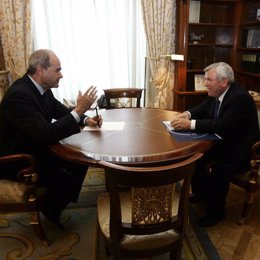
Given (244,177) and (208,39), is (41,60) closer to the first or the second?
(244,177)

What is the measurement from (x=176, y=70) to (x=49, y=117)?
2154 mm

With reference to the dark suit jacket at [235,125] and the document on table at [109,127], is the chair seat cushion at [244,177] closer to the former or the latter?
the dark suit jacket at [235,125]

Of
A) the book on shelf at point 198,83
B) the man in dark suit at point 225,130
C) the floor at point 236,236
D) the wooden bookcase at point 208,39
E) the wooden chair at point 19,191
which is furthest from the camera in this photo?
the book on shelf at point 198,83

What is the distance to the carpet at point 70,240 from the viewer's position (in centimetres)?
173

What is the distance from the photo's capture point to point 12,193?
167cm

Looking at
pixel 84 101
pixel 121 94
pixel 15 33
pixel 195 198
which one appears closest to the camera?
pixel 84 101

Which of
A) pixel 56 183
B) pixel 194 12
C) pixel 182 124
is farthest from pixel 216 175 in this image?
pixel 194 12

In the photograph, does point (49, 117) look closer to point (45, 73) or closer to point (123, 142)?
point (45, 73)

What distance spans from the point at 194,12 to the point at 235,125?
2.22 m

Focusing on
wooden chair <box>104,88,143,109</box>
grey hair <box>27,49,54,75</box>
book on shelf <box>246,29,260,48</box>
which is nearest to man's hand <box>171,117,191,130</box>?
grey hair <box>27,49,54,75</box>

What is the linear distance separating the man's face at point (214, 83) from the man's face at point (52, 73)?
114 centimetres

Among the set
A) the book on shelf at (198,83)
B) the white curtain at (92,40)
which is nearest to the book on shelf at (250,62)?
the book on shelf at (198,83)

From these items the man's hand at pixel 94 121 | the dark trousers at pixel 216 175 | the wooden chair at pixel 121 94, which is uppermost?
the wooden chair at pixel 121 94

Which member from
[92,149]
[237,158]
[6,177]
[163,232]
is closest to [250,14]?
[237,158]
